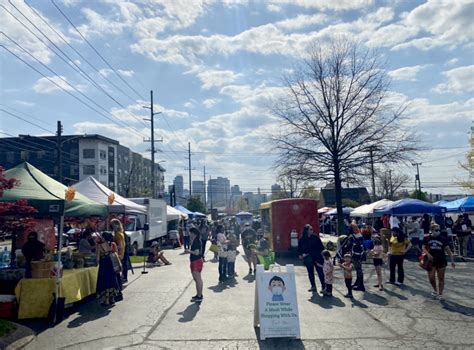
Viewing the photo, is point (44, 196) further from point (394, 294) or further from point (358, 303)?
point (394, 294)

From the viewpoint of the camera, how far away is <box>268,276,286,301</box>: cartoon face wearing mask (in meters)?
7.67

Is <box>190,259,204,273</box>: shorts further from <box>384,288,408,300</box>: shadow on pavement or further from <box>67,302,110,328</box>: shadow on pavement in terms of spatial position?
<box>384,288,408,300</box>: shadow on pavement

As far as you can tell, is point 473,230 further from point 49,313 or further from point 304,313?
point 49,313

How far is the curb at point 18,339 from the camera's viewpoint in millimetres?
7019

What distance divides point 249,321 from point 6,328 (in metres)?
4.33

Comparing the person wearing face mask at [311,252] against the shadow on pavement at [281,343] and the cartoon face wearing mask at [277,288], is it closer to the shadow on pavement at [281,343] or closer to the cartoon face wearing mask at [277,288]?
the cartoon face wearing mask at [277,288]

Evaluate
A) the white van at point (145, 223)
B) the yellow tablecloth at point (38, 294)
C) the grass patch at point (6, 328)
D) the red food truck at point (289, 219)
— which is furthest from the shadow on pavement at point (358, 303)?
the white van at point (145, 223)

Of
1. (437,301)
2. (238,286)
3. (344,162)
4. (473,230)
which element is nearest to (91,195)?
(238,286)

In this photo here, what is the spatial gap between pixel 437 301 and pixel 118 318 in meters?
7.16

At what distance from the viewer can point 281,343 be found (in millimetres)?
7293

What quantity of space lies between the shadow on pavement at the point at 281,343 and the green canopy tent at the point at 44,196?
5.24 metres

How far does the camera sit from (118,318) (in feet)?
30.2

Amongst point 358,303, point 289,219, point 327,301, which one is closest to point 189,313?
point 327,301

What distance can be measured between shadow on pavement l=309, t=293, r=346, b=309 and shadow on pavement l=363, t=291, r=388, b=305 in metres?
0.72
